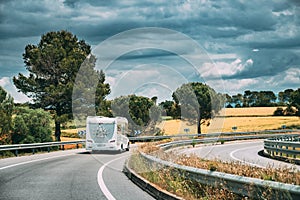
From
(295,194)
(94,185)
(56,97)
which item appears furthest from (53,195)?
(56,97)

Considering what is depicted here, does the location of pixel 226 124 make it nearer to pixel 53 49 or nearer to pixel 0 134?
pixel 53 49

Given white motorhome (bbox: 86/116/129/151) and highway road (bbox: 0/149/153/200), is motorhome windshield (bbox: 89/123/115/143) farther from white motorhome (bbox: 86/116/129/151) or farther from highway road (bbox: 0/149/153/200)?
highway road (bbox: 0/149/153/200)

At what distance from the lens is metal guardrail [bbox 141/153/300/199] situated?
6.42 metres

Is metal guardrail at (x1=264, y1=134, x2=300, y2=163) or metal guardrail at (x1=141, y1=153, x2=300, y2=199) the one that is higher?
metal guardrail at (x1=141, y1=153, x2=300, y2=199)

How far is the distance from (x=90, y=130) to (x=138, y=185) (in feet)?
66.3

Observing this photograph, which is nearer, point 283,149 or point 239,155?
point 283,149

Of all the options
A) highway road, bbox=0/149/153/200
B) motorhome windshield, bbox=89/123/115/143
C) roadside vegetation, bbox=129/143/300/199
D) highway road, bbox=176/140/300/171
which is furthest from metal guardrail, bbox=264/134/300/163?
roadside vegetation, bbox=129/143/300/199

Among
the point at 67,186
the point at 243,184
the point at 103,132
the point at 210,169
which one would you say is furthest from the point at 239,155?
the point at 243,184

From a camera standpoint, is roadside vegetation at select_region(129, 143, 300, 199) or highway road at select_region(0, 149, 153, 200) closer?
roadside vegetation at select_region(129, 143, 300, 199)

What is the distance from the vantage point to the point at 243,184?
7.70 metres

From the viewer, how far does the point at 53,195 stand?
37.3 ft

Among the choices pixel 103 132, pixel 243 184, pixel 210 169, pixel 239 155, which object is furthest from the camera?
pixel 103 132

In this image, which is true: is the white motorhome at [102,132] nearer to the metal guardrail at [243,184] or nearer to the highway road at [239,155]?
the highway road at [239,155]

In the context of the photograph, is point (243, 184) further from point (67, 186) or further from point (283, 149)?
point (283, 149)
